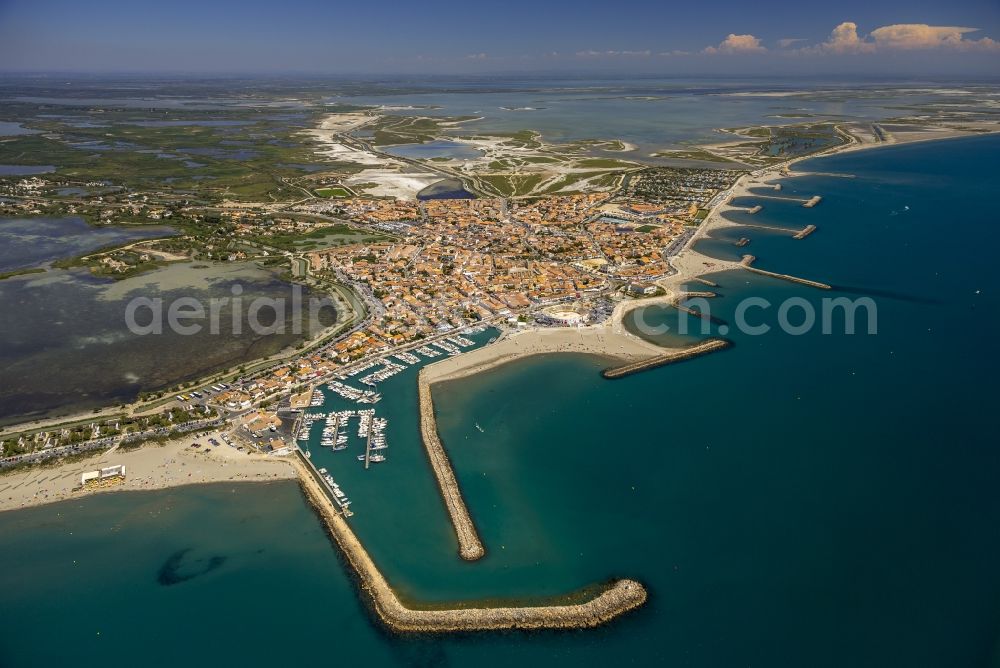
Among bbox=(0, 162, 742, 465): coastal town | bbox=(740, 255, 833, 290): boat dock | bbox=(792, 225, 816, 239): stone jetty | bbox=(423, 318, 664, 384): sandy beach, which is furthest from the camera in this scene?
bbox=(792, 225, 816, 239): stone jetty

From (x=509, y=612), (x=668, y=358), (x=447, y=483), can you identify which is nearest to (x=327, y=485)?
(x=447, y=483)

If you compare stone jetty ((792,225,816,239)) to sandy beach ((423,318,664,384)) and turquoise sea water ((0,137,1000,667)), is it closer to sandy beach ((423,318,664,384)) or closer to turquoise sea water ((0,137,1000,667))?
turquoise sea water ((0,137,1000,667))

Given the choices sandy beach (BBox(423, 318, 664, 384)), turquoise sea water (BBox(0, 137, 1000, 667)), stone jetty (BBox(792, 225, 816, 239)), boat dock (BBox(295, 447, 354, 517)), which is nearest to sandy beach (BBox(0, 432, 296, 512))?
boat dock (BBox(295, 447, 354, 517))

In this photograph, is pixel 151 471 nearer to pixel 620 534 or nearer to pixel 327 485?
pixel 327 485

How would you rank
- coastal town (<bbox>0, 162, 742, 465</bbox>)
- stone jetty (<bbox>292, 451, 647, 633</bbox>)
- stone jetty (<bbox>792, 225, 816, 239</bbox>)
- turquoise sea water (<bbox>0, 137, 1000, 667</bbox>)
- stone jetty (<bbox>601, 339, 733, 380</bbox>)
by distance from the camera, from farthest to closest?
stone jetty (<bbox>792, 225, 816, 239</bbox>) → stone jetty (<bbox>601, 339, 733, 380</bbox>) → coastal town (<bbox>0, 162, 742, 465</bbox>) → stone jetty (<bbox>292, 451, 647, 633</bbox>) → turquoise sea water (<bbox>0, 137, 1000, 667</bbox>)

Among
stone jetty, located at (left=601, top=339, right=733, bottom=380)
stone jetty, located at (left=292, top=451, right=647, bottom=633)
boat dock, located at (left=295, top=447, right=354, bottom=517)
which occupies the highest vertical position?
stone jetty, located at (left=601, top=339, right=733, bottom=380)

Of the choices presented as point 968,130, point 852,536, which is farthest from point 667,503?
point 968,130

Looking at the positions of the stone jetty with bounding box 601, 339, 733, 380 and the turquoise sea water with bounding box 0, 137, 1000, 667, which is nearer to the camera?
the turquoise sea water with bounding box 0, 137, 1000, 667

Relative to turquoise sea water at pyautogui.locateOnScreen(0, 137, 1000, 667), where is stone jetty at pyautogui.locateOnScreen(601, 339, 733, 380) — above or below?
above
